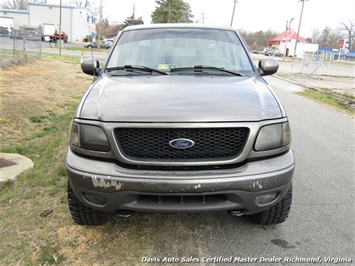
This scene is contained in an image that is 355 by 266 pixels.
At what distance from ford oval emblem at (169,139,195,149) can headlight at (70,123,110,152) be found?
0.48m

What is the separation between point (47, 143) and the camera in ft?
17.0

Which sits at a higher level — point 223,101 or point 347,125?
point 223,101

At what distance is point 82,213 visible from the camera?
2.78 metres

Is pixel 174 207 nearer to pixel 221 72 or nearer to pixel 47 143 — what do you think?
pixel 221 72

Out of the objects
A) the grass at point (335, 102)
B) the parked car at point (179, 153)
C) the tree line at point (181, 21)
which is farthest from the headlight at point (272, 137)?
the tree line at point (181, 21)

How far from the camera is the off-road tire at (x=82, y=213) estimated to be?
2748 millimetres

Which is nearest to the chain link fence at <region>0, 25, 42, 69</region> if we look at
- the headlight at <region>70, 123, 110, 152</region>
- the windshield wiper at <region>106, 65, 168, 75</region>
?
the windshield wiper at <region>106, 65, 168, 75</region>

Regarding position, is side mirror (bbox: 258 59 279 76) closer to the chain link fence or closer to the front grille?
the front grille

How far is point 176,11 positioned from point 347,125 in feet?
210

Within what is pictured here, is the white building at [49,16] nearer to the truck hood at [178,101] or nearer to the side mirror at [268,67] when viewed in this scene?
the side mirror at [268,67]

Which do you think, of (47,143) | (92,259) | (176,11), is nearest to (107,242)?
(92,259)

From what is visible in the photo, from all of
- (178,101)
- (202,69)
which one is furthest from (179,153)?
(202,69)

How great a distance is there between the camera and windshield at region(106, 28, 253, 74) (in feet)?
11.9

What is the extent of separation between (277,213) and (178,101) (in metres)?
1.35
